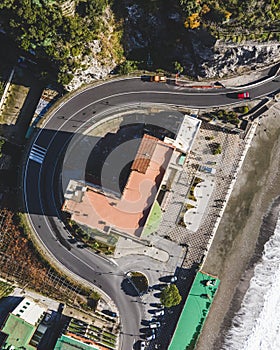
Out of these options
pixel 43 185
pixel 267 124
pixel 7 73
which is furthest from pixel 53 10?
pixel 267 124

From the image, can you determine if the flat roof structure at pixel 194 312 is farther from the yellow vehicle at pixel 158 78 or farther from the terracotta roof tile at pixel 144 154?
the yellow vehicle at pixel 158 78

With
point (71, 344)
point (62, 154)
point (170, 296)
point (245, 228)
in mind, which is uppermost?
point (62, 154)

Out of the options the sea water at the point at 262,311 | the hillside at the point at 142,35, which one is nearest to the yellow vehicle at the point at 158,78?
the hillside at the point at 142,35

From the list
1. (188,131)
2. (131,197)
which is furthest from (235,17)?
Answer: (131,197)

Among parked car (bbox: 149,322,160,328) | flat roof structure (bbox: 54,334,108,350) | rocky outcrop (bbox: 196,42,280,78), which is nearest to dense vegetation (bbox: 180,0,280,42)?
rocky outcrop (bbox: 196,42,280,78)

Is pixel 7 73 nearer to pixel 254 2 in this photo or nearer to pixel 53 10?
pixel 53 10

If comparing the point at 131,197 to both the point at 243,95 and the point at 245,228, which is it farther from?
the point at 243,95
